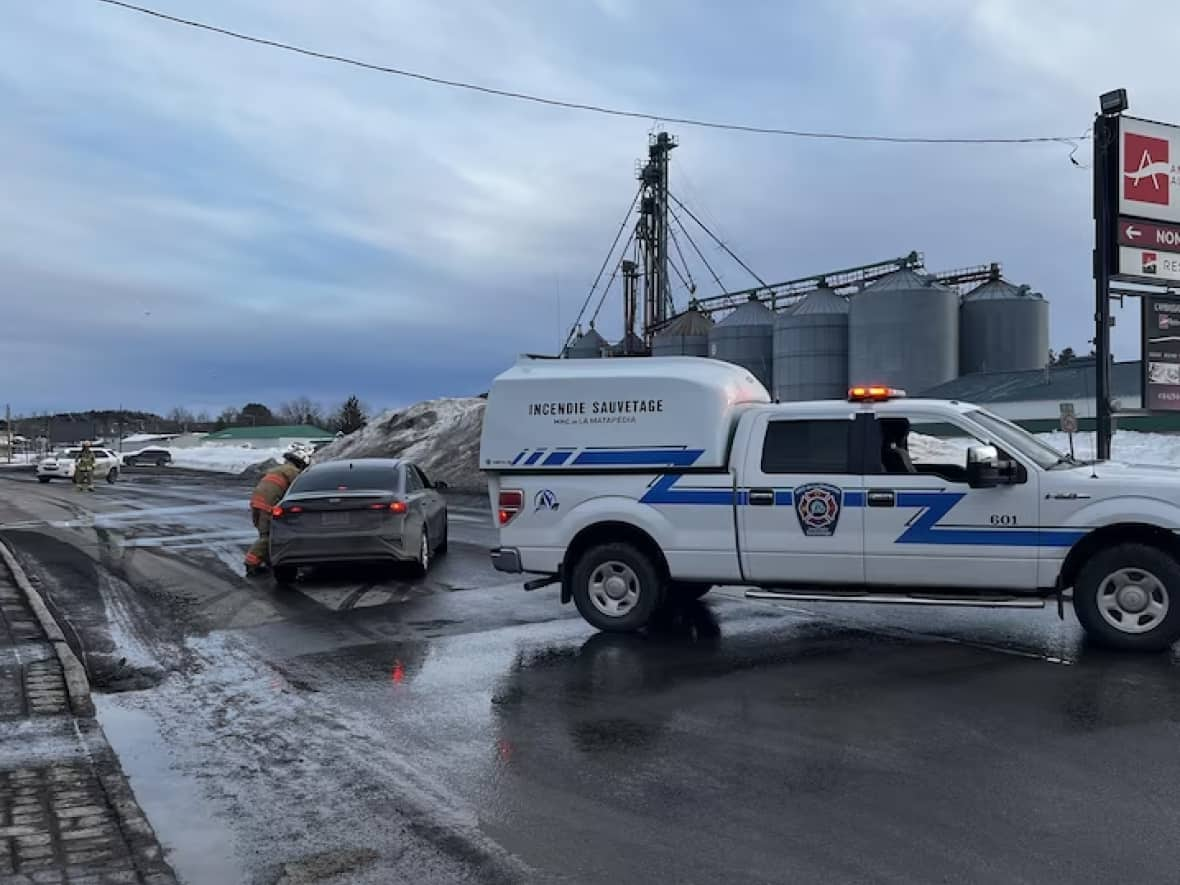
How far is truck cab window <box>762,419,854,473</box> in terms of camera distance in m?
8.61

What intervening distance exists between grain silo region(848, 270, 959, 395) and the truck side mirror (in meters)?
38.0

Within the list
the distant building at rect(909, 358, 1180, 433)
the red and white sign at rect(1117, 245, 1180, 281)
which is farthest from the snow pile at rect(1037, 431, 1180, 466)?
the red and white sign at rect(1117, 245, 1180, 281)

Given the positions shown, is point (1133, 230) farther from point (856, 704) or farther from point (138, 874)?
point (138, 874)

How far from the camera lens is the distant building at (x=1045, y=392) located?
129 feet

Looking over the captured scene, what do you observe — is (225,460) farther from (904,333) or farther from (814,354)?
(904,333)

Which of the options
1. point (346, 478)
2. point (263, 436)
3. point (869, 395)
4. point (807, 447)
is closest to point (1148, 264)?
point (869, 395)

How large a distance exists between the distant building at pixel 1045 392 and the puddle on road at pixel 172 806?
35288mm

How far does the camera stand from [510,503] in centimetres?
940

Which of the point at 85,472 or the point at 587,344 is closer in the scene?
the point at 85,472

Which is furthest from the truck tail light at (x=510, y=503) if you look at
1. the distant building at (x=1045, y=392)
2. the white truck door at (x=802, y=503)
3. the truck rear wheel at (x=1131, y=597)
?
the distant building at (x=1045, y=392)

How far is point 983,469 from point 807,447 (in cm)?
139

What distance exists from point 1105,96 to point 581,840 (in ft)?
53.2

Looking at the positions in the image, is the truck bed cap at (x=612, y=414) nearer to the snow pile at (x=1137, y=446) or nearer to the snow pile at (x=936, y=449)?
the snow pile at (x=936, y=449)

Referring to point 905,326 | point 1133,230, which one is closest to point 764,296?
point 905,326
